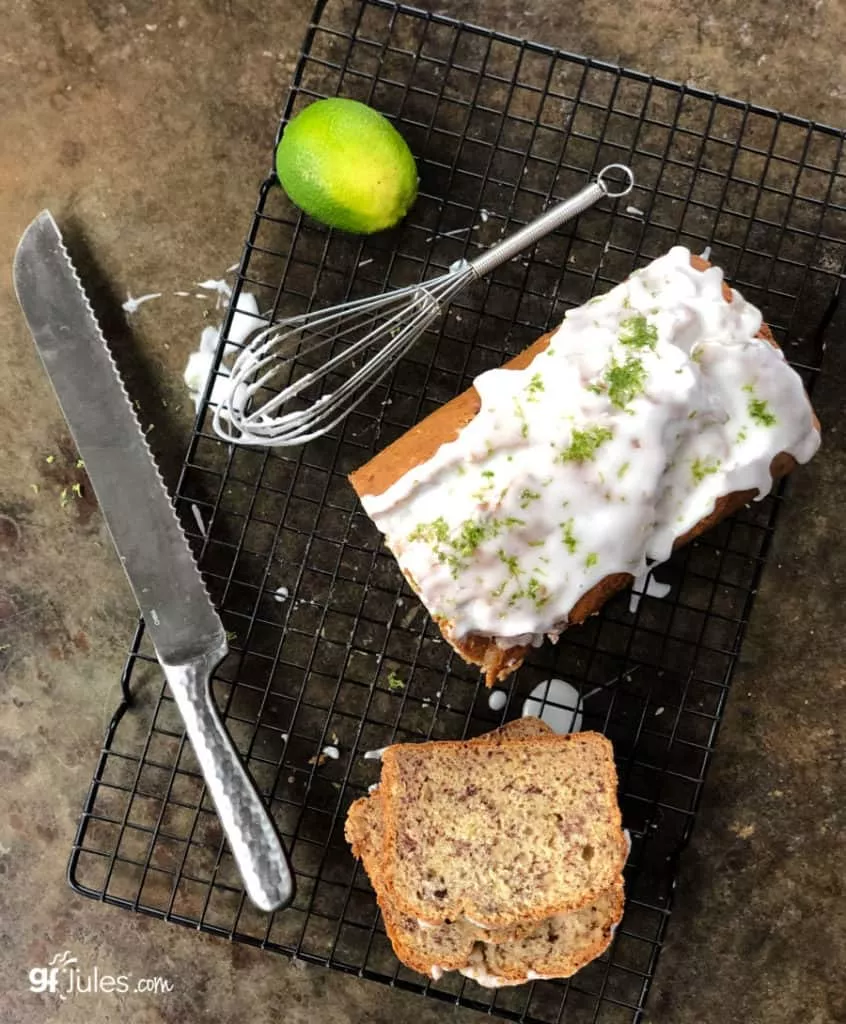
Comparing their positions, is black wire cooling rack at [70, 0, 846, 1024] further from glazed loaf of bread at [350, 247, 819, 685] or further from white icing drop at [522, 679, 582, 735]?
glazed loaf of bread at [350, 247, 819, 685]

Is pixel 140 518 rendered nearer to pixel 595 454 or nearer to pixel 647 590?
pixel 595 454

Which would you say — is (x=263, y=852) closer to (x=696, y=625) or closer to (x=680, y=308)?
(x=696, y=625)

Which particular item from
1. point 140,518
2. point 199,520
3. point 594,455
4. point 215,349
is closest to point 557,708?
point 594,455

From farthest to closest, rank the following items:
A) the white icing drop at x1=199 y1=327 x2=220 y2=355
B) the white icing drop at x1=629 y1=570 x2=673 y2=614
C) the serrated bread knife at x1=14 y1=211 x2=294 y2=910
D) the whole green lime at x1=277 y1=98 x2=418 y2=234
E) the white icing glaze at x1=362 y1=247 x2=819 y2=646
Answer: the white icing drop at x1=199 y1=327 x2=220 y2=355 < the white icing drop at x1=629 y1=570 x2=673 y2=614 < the serrated bread knife at x1=14 y1=211 x2=294 y2=910 < the whole green lime at x1=277 y1=98 x2=418 y2=234 < the white icing glaze at x1=362 y1=247 x2=819 y2=646

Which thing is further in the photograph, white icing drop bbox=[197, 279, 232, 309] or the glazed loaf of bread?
white icing drop bbox=[197, 279, 232, 309]

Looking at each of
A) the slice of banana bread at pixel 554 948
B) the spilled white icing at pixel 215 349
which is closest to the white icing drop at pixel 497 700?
the slice of banana bread at pixel 554 948

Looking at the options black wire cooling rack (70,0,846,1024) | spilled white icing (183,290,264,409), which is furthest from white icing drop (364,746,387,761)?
spilled white icing (183,290,264,409)

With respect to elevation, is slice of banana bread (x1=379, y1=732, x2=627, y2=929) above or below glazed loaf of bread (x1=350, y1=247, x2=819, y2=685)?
below
